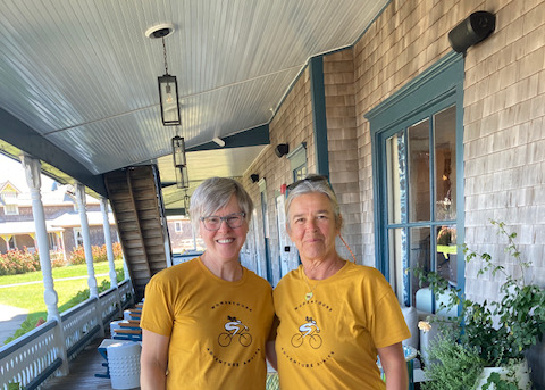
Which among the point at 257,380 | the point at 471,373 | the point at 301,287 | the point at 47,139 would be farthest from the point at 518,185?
the point at 47,139

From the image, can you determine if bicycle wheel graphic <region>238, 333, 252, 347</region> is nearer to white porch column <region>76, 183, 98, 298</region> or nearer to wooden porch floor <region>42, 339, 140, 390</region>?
wooden porch floor <region>42, 339, 140, 390</region>

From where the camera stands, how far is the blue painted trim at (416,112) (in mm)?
2281

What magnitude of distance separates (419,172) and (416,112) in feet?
1.35

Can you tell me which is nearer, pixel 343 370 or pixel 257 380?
pixel 343 370

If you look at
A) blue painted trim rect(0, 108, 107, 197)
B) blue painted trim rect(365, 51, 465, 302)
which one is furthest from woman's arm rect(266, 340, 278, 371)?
blue painted trim rect(0, 108, 107, 197)

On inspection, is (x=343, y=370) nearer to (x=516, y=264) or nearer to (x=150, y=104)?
(x=516, y=264)

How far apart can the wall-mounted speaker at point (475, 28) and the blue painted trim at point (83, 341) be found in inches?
204

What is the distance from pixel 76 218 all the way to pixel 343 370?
2683 centimetres

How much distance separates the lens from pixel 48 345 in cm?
438

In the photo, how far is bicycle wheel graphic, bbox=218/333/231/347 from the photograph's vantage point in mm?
1176

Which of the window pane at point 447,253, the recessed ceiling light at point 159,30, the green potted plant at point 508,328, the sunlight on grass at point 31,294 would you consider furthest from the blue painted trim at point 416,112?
the sunlight on grass at point 31,294

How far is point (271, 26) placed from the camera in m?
3.01

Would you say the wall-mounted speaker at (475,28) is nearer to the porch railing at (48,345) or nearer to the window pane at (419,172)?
the window pane at (419,172)

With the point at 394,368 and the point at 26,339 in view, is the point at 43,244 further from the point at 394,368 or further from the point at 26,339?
the point at 394,368
